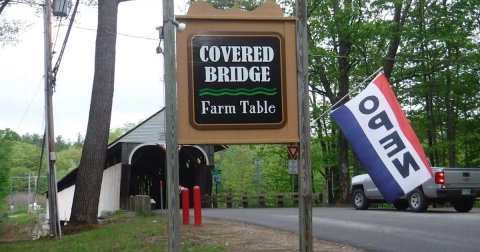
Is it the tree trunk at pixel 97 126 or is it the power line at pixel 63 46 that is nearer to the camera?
the tree trunk at pixel 97 126

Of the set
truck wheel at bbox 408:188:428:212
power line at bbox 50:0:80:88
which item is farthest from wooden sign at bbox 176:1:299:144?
truck wheel at bbox 408:188:428:212

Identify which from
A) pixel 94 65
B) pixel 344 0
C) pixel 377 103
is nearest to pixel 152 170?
pixel 344 0

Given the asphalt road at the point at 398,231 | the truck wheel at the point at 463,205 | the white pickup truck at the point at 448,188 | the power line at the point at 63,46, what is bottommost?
the asphalt road at the point at 398,231

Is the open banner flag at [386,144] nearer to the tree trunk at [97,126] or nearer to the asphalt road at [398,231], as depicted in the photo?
the asphalt road at [398,231]

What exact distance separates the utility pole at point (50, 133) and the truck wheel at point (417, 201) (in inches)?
421

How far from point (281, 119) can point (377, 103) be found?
1.25 m

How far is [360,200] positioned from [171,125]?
16.3 metres

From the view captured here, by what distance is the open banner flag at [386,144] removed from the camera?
7.04m

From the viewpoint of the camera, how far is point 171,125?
6.46 meters

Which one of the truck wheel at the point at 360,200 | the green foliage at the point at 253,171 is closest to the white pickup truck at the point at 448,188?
the truck wheel at the point at 360,200

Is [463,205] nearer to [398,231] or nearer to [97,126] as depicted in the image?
[398,231]

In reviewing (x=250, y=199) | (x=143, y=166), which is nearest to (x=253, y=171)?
(x=250, y=199)

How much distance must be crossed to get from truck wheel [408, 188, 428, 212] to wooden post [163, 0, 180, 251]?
523 inches

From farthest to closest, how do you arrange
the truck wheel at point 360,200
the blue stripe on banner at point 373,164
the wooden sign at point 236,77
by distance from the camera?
1. the truck wheel at point 360,200
2. the blue stripe on banner at point 373,164
3. the wooden sign at point 236,77
